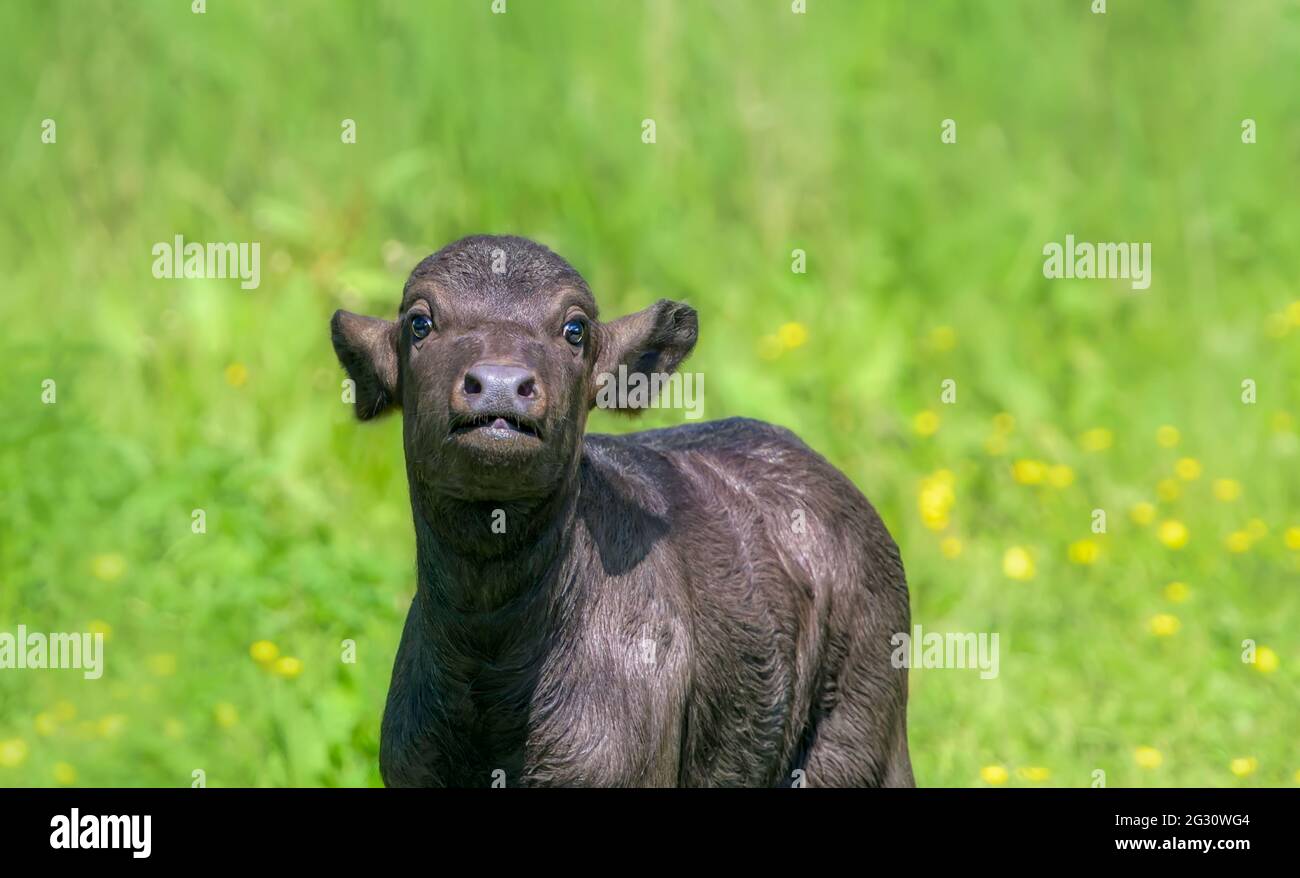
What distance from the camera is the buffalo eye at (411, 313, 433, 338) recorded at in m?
6.34

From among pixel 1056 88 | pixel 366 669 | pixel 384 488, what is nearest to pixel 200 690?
pixel 366 669

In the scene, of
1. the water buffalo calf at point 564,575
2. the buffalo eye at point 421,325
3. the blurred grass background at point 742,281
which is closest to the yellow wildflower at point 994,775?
the blurred grass background at point 742,281

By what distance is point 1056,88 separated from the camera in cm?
1327

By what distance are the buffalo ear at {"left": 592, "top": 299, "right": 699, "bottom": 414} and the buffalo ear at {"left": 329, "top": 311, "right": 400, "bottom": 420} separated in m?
0.62

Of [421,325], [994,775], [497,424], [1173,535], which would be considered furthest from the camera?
[1173,535]

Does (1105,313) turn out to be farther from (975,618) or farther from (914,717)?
(914,717)

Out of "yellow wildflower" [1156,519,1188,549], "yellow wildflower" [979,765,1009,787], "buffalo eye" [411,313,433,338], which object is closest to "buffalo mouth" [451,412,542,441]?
"buffalo eye" [411,313,433,338]

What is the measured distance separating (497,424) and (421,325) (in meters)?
0.61

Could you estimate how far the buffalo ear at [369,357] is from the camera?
6676 mm

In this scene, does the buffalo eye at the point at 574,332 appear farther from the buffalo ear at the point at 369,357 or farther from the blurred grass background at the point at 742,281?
the blurred grass background at the point at 742,281

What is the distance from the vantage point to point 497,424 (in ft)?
19.3

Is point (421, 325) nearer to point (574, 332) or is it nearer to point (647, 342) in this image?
point (574, 332)

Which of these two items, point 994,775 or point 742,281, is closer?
point 994,775

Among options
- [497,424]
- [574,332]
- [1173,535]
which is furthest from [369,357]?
[1173,535]
